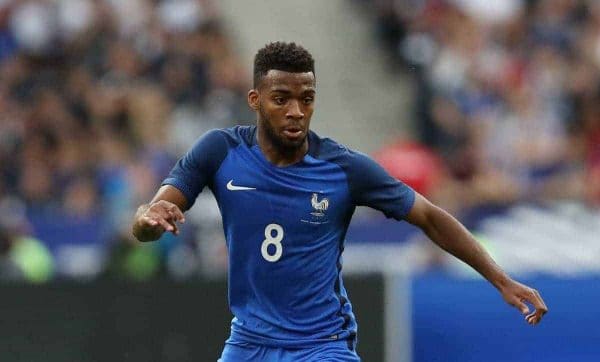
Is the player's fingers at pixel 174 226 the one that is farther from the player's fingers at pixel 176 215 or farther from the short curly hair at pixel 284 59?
the short curly hair at pixel 284 59

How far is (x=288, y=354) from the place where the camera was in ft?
22.9

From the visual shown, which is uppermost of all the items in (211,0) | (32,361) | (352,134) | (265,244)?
(211,0)

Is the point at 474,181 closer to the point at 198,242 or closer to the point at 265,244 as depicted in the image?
the point at 198,242

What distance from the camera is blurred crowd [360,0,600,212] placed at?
48.5ft

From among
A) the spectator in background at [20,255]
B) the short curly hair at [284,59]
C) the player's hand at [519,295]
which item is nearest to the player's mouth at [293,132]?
the short curly hair at [284,59]

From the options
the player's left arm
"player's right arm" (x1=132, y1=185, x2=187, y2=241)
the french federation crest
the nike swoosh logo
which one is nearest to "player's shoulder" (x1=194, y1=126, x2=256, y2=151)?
the nike swoosh logo

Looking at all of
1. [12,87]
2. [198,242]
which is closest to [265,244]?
[198,242]

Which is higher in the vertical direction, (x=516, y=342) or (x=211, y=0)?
(x=211, y=0)

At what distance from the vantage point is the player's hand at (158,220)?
6477mm

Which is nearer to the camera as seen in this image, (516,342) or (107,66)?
(516,342)

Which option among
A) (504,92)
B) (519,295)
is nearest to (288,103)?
(519,295)

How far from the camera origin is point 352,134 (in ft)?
57.4

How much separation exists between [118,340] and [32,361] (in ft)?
2.32

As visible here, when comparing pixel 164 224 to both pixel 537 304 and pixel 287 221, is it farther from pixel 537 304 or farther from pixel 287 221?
pixel 537 304
